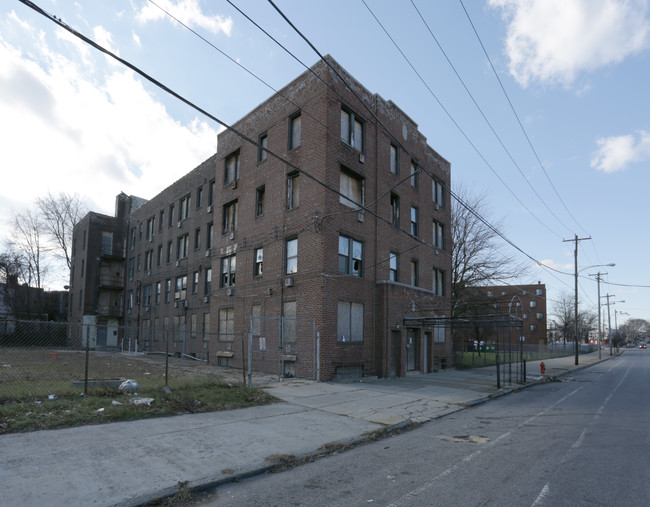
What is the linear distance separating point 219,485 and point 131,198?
44.6 metres

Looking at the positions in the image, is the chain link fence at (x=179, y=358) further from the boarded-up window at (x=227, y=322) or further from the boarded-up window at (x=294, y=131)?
the boarded-up window at (x=294, y=131)

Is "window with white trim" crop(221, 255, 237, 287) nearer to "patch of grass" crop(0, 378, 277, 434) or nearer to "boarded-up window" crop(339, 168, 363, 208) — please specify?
"boarded-up window" crop(339, 168, 363, 208)

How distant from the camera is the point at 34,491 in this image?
17.7 ft

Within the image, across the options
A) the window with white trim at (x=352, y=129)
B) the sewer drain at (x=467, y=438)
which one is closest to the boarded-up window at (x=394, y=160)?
the window with white trim at (x=352, y=129)

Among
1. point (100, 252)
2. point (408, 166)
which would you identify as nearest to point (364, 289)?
point (408, 166)

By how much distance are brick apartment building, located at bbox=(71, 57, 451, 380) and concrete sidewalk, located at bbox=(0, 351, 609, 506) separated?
4.30 meters

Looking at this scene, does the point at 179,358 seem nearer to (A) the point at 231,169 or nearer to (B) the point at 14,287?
(A) the point at 231,169

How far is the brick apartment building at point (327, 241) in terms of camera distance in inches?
706

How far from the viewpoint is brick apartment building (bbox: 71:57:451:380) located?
58.9 feet

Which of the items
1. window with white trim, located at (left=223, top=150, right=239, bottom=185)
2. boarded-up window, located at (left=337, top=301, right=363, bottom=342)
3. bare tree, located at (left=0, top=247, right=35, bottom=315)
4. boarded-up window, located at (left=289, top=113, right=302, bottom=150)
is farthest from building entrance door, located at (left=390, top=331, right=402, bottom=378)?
bare tree, located at (left=0, top=247, right=35, bottom=315)

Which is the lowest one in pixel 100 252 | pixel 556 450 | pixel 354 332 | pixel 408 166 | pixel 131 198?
pixel 556 450

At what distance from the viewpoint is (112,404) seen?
10.2 meters

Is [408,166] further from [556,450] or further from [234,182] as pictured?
[556,450]

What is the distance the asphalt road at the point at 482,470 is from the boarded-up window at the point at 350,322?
7644mm
